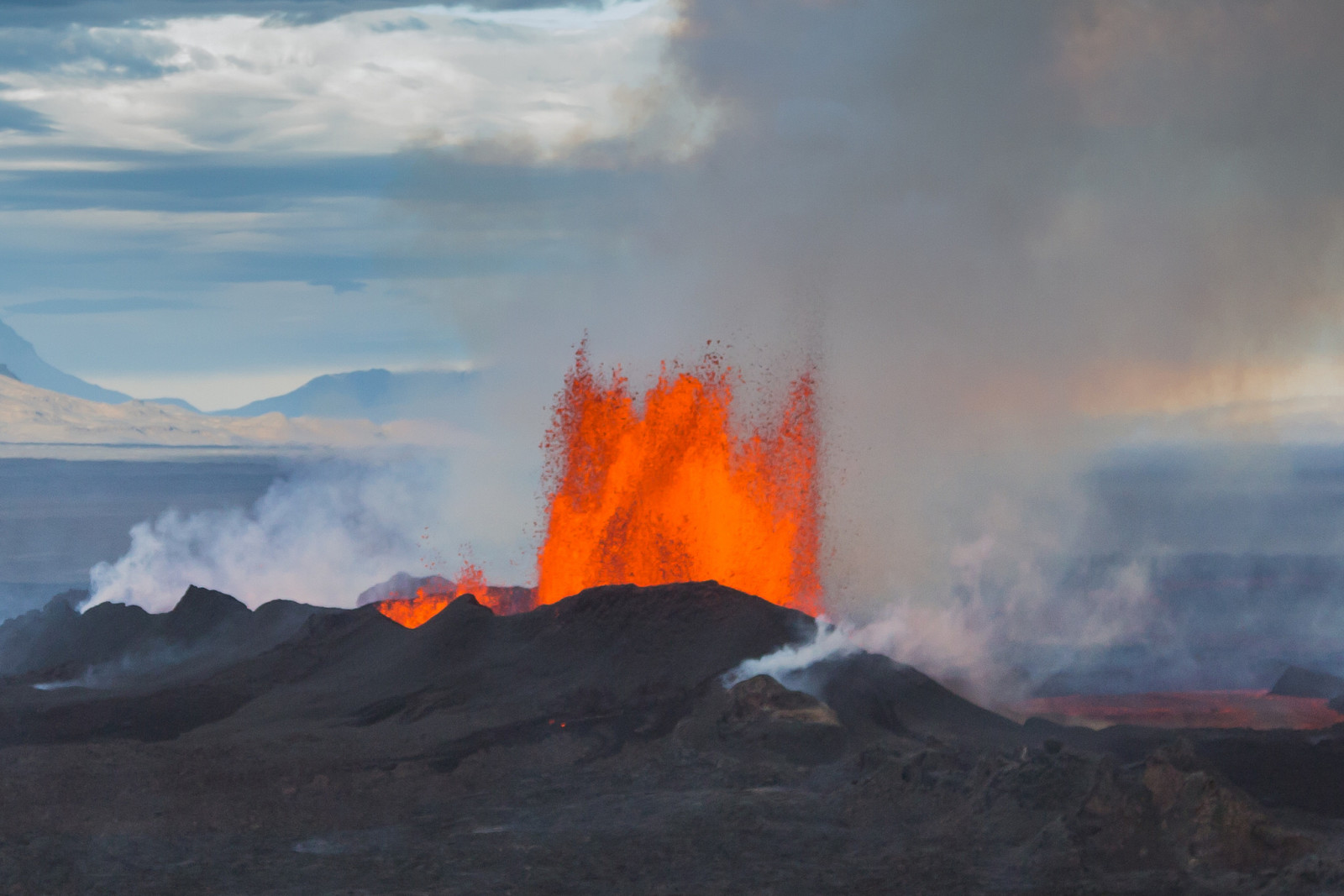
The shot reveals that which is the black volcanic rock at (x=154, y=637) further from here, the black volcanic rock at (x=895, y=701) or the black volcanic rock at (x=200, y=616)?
the black volcanic rock at (x=895, y=701)

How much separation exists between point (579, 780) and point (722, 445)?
27.9 m

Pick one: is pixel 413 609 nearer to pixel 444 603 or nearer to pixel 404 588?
pixel 444 603

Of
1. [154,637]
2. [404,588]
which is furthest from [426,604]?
[404,588]

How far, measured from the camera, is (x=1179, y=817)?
31156mm

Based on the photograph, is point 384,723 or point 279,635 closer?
point 384,723

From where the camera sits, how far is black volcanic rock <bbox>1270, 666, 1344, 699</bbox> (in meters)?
70.3

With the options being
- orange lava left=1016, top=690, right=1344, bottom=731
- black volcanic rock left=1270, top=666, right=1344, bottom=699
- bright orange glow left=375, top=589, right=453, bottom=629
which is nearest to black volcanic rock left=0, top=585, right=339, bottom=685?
bright orange glow left=375, top=589, right=453, bottom=629

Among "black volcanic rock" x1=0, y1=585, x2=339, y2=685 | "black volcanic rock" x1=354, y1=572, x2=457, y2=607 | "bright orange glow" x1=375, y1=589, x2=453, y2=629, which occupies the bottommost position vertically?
"black volcanic rock" x1=0, y1=585, x2=339, y2=685

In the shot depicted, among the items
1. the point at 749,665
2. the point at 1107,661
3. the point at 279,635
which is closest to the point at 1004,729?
the point at 749,665

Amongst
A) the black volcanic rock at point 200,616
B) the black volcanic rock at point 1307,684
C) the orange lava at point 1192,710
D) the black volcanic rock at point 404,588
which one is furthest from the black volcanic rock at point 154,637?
the black volcanic rock at point 1307,684

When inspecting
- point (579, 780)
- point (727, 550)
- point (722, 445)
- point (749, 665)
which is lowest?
point (579, 780)

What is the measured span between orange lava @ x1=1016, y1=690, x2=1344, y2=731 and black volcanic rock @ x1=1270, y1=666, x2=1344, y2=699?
31.1 inches

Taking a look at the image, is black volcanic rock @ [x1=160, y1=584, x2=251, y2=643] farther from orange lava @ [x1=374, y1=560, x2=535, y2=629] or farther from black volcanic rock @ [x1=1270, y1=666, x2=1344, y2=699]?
black volcanic rock @ [x1=1270, y1=666, x2=1344, y2=699]

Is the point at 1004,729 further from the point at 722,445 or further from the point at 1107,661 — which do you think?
the point at 1107,661
